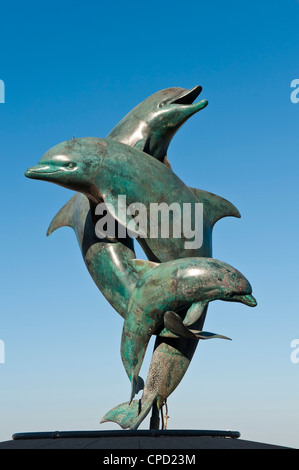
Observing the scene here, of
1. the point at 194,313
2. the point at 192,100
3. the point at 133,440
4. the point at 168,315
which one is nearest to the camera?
the point at 133,440

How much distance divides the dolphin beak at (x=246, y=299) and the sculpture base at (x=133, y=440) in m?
2.37

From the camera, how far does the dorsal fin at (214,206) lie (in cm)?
1377

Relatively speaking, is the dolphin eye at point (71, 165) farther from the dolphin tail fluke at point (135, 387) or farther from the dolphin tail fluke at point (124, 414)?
the dolphin tail fluke at point (124, 414)

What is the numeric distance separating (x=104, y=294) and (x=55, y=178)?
2652 millimetres

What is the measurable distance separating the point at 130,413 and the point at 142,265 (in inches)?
113

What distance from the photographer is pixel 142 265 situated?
40.4 feet

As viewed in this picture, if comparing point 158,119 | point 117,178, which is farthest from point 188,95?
point 117,178

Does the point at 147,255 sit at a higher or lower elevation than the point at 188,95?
lower

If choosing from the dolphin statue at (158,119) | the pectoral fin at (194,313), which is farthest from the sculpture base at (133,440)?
the dolphin statue at (158,119)

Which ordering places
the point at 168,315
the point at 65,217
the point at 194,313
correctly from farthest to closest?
the point at 65,217
the point at 194,313
the point at 168,315

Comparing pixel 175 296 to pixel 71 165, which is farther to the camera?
pixel 71 165

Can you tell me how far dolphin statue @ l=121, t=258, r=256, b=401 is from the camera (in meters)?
11.5

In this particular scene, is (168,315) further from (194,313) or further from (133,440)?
(133,440)
